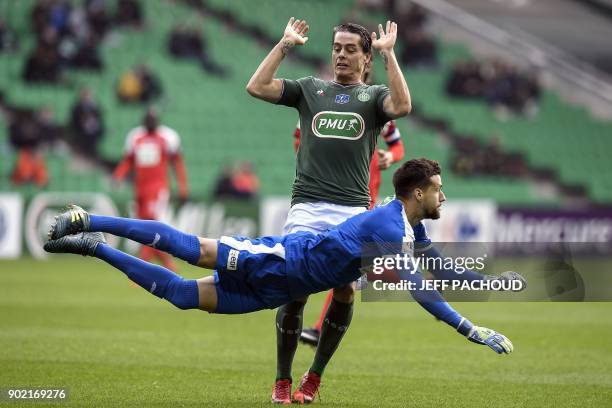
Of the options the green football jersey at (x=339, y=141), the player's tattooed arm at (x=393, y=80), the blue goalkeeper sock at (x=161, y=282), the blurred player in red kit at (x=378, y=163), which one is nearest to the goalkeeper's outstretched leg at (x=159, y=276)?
the blue goalkeeper sock at (x=161, y=282)

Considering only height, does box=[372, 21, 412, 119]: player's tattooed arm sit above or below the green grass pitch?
above

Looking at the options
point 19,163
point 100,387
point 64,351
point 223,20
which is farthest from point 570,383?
point 223,20

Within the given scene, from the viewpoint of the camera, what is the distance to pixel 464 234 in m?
22.2

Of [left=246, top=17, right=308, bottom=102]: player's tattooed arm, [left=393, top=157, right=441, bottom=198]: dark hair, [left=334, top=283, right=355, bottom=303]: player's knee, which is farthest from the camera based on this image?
[left=334, top=283, right=355, bottom=303]: player's knee

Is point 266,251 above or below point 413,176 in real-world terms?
below

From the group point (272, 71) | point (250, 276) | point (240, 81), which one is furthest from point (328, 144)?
point (240, 81)

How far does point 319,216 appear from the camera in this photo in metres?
7.32

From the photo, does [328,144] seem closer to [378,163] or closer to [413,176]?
[413,176]

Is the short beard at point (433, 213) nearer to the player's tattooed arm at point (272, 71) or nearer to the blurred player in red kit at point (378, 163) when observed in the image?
the player's tattooed arm at point (272, 71)

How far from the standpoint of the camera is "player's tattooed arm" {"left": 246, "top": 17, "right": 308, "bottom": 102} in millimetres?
7266

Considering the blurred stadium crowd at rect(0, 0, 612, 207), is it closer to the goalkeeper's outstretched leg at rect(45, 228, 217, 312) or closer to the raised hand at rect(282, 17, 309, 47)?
the raised hand at rect(282, 17, 309, 47)

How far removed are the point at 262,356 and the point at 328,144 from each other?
9.99ft

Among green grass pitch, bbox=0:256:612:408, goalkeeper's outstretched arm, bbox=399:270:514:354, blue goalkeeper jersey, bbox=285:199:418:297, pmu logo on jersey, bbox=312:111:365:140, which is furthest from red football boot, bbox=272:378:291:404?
pmu logo on jersey, bbox=312:111:365:140

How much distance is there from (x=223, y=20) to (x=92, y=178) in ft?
23.3
